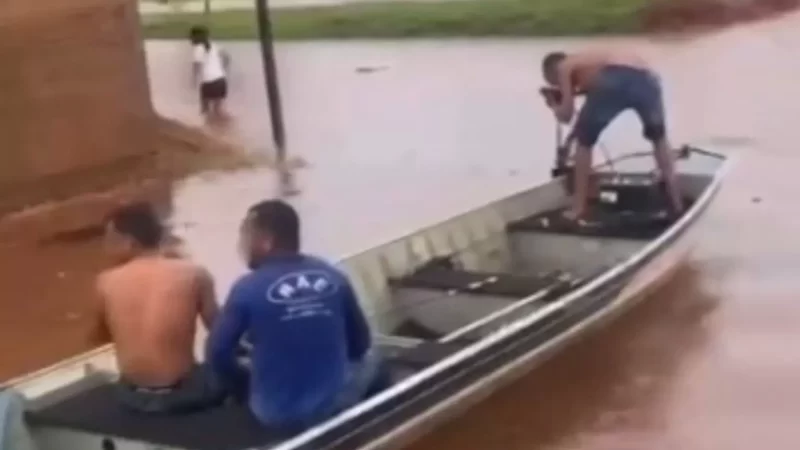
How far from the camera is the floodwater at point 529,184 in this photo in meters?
4.30

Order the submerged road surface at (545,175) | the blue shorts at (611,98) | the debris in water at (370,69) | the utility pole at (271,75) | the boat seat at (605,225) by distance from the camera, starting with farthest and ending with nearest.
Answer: the debris in water at (370,69)
the utility pole at (271,75)
the blue shorts at (611,98)
the boat seat at (605,225)
the submerged road surface at (545,175)

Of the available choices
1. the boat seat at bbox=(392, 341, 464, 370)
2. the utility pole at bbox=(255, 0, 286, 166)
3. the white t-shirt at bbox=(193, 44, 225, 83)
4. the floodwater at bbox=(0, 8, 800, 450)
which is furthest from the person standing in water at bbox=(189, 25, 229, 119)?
the boat seat at bbox=(392, 341, 464, 370)

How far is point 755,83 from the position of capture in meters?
10.8

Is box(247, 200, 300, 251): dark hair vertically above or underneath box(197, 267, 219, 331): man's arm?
above

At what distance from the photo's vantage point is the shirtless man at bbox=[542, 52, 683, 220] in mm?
5477

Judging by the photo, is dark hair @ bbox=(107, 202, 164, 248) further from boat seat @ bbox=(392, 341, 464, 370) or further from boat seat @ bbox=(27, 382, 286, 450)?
boat seat @ bbox=(392, 341, 464, 370)

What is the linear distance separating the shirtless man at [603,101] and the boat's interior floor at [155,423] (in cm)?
203

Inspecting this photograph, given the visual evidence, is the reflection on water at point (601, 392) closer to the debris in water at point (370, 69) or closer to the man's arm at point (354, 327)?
the man's arm at point (354, 327)

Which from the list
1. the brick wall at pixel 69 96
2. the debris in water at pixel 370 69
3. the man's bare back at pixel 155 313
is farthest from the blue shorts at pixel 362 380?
the debris in water at pixel 370 69

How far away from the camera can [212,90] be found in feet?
39.0

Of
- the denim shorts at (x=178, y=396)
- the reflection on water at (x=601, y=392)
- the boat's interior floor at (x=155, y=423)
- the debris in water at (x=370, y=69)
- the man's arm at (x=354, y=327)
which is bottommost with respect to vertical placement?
the debris in water at (x=370, y=69)

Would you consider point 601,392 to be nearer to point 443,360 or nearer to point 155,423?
point 443,360

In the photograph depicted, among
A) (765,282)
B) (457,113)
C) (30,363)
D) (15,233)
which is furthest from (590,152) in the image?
(457,113)

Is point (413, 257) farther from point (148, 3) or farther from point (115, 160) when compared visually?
point (148, 3)
